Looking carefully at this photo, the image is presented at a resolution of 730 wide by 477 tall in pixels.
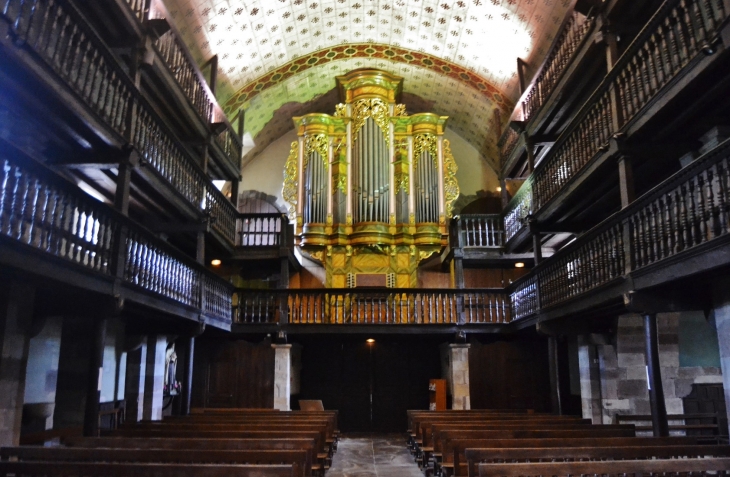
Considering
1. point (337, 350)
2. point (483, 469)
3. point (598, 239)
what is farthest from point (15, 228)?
point (337, 350)

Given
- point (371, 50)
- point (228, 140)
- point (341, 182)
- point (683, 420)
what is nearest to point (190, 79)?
point (228, 140)

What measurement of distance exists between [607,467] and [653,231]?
339 centimetres

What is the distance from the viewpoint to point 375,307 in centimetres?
1395

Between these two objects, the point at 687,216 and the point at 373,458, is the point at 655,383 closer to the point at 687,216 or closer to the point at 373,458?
the point at 687,216

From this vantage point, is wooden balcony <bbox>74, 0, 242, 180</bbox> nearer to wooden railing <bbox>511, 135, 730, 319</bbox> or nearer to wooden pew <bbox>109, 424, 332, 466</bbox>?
wooden pew <bbox>109, 424, 332, 466</bbox>

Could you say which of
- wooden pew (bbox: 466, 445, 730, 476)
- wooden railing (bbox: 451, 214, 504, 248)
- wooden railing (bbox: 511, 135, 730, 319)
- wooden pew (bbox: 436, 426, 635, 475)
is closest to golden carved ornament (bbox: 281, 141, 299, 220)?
Answer: wooden railing (bbox: 451, 214, 504, 248)

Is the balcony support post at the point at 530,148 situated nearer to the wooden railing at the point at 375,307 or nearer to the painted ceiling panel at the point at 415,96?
the painted ceiling panel at the point at 415,96

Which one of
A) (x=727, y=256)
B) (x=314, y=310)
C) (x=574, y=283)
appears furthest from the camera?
(x=314, y=310)

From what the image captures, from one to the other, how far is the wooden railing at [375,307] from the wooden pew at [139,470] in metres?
9.33

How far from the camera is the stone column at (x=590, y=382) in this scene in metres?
11.0

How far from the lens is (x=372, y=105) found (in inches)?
662

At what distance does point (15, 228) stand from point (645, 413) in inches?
402

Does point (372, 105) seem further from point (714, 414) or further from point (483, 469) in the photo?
point (483, 469)

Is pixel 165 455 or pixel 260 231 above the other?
pixel 260 231
